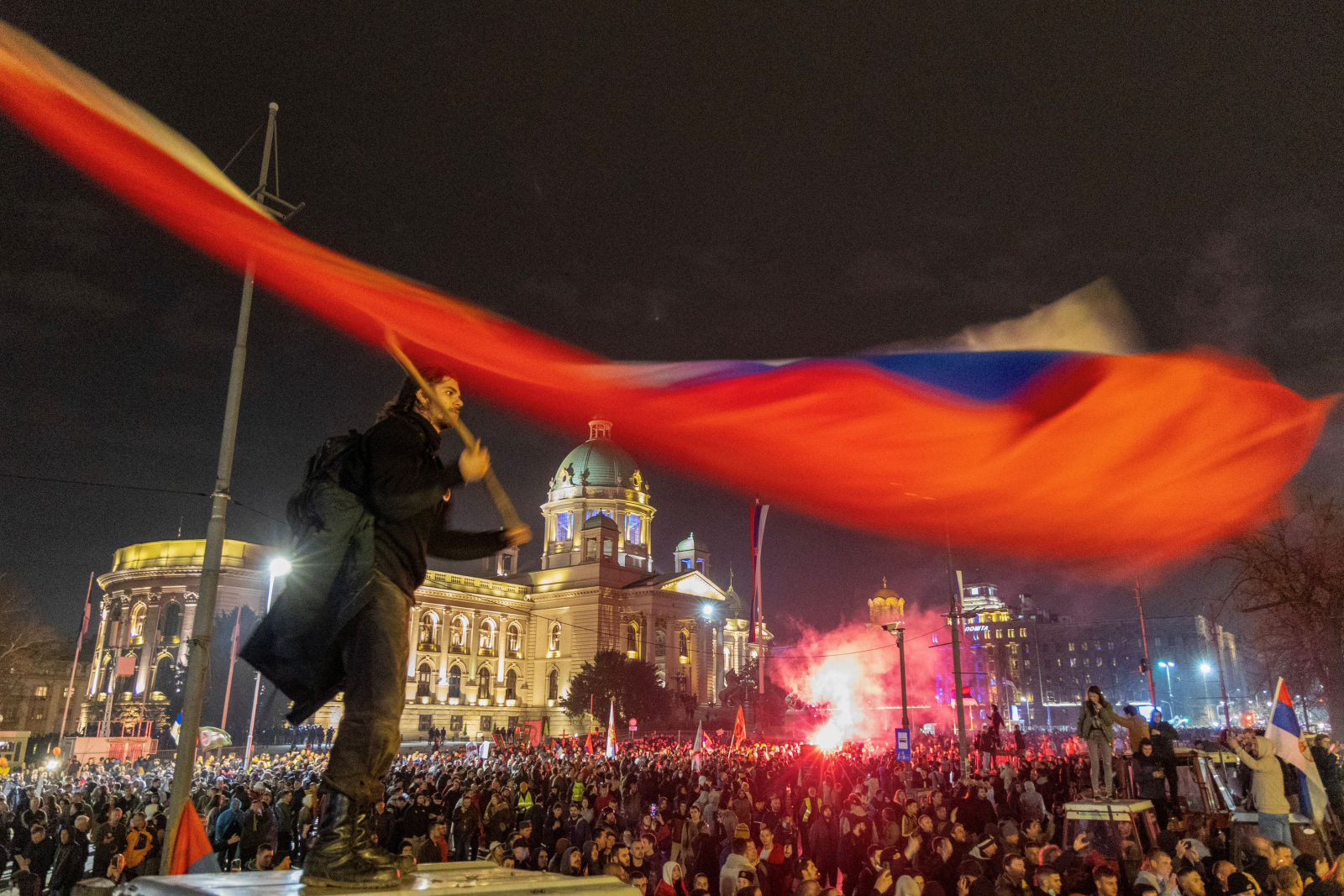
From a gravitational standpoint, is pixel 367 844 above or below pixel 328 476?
below

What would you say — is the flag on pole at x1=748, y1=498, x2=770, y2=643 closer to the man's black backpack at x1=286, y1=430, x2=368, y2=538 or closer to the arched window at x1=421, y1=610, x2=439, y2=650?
the man's black backpack at x1=286, y1=430, x2=368, y2=538

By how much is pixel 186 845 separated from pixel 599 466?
3573 inches

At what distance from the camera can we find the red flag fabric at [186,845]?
9586 millimetres

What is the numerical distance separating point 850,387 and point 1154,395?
19.7 feet

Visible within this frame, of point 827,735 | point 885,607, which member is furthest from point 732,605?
point 827,735

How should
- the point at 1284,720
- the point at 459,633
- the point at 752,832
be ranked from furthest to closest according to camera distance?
→ the point at 459,633, the point at 752,832, the point at 1284,720

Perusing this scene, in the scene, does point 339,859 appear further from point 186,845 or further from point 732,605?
point 732,605

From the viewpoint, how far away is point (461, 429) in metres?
3.75

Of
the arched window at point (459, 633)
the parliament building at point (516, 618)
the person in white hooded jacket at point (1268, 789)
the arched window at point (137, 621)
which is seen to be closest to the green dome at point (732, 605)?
the parliament building at point (516, 618)

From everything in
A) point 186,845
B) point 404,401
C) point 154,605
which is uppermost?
point 154,605

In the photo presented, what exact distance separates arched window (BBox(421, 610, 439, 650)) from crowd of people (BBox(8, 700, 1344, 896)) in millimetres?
61098

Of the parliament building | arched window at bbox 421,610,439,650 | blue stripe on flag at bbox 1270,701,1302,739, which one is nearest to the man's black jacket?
blue stripe on flag at bbox 1270,701,1302,739

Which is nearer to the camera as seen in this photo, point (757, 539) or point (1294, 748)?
point (1294, 748)

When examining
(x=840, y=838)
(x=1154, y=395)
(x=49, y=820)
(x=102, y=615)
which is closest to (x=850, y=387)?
(x=1154, y=395)
